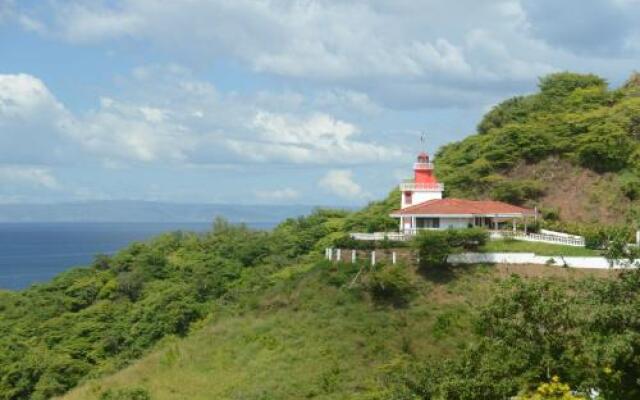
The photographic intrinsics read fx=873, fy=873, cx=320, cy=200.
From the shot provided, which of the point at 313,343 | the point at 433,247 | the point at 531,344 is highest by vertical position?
the point at 433,247

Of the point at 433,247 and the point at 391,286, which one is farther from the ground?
the point at 433,247

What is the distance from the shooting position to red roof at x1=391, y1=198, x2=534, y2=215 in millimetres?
41312

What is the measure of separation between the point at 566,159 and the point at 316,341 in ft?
79.4

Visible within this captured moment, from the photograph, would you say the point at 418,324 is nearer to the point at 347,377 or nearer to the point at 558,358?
the point at 347,377

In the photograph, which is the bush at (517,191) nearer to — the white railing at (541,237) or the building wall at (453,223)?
the building wall at (453,223)

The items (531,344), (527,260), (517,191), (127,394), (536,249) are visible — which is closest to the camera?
(531,344)

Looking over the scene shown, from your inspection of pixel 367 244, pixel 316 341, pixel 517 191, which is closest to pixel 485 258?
pixel 367 244

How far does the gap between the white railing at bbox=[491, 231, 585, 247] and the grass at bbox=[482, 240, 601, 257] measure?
49cm

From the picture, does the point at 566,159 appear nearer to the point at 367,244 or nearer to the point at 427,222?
the point at 427,222

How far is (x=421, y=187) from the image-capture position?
150 ft

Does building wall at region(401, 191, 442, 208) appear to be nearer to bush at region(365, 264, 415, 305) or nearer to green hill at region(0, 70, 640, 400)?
green hill at region(0, 70, 640, 400)

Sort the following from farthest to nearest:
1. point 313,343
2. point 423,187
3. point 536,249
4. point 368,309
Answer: point 423,187
point 536,249
point 368,309
point 313,343

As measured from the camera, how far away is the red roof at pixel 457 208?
41.3 metres

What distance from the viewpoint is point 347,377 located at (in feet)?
103
